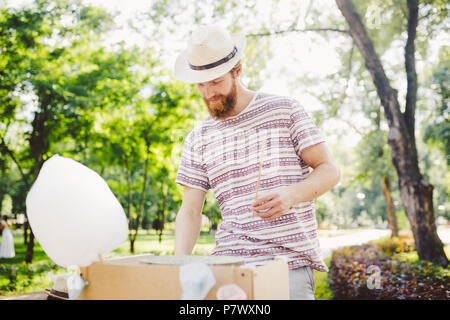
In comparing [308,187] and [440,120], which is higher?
[440,120]

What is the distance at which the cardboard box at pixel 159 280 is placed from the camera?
1180 mm

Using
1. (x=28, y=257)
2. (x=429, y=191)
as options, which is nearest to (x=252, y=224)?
(x=429, y=191)

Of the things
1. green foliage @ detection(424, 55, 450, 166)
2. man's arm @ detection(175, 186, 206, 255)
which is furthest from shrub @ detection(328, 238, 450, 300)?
green foliage @ detection(424, 55, 450, 166)

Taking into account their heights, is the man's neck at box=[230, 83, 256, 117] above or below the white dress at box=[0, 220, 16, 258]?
above

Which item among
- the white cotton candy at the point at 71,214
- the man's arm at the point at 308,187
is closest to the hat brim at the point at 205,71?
the man's arm at the point at 308,187

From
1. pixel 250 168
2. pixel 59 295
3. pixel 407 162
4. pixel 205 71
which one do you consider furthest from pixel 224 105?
pixel 407 162

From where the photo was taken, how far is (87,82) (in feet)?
42.0

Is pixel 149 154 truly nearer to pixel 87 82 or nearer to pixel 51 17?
pixel 87 82

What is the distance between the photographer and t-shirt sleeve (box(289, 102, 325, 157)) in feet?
6.73

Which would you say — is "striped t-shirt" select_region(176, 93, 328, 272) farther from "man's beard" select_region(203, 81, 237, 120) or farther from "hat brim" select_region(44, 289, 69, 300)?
"hat brim" select_region(44, 289, 69, 300)

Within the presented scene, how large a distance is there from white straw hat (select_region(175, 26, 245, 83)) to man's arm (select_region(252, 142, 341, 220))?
677 millimetres

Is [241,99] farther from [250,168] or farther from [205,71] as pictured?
[250,168]

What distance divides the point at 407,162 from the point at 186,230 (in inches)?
306

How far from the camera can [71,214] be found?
4.41 ft
